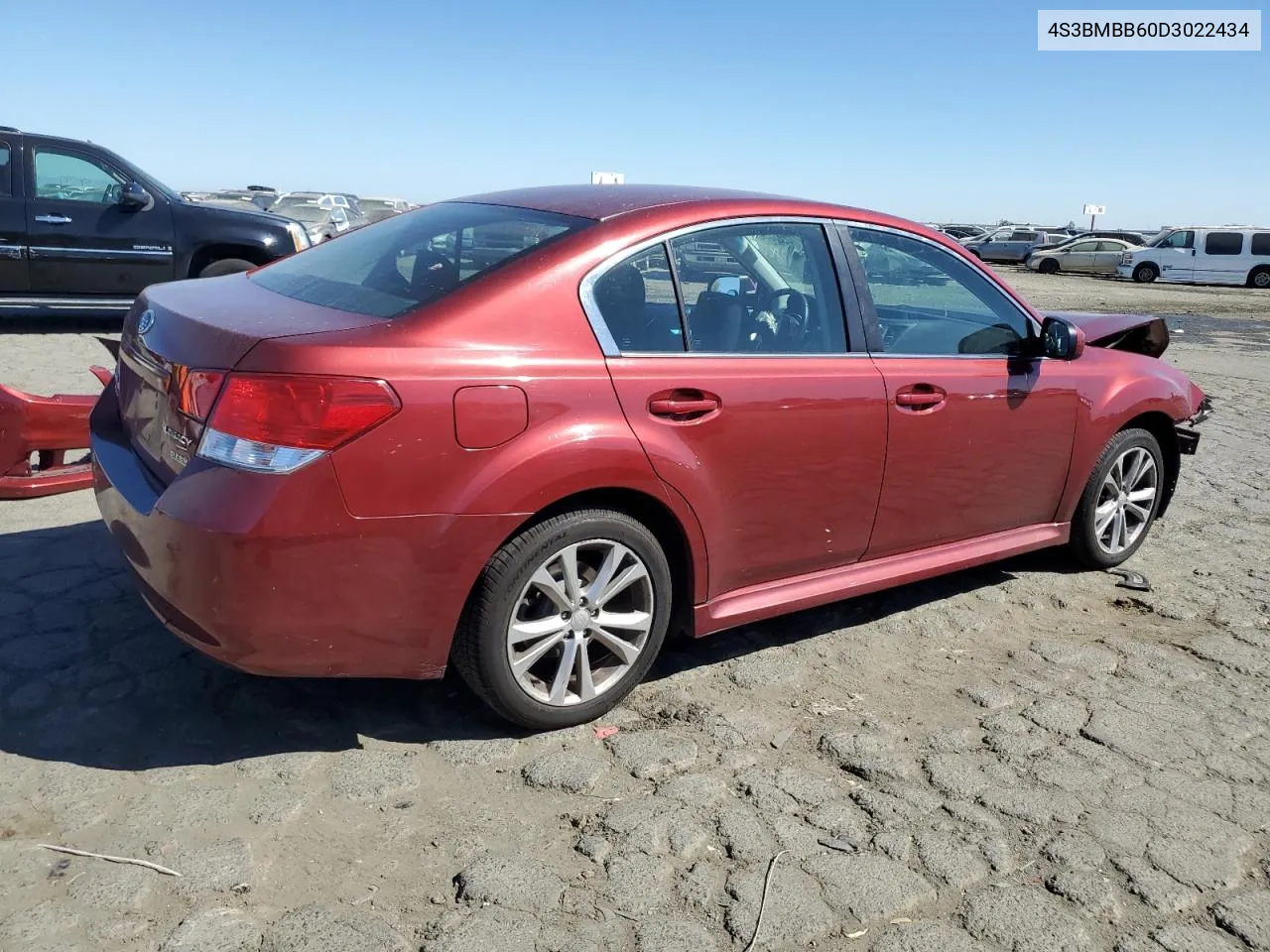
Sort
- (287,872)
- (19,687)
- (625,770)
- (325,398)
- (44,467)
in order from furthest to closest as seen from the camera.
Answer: (44,467) → (19,687) → (625,770) → (325,398) → (287,872)

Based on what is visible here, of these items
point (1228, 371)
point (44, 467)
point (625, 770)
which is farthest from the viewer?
point (1228, 371)

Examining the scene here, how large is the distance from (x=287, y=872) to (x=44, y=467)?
351cm

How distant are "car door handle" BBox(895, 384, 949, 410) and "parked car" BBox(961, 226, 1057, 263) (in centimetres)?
4536

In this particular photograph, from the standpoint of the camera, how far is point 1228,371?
13086 millimetres

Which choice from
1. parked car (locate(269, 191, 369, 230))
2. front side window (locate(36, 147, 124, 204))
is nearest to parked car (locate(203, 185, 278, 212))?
parked car (locate(269, 191, 369, 230))

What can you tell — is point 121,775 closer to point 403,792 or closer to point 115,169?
point 403,792

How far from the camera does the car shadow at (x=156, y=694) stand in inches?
129

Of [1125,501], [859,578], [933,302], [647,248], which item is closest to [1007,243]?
[1125,501]

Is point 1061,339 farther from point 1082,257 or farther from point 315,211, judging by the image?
point 1082,257

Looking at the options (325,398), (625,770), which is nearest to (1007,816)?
(625,770)

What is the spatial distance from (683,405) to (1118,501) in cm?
282

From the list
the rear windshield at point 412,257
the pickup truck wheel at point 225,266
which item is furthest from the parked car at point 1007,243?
the rear windshield at point 412,257

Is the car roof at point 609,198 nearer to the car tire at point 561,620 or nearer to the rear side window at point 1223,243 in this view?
the car tire at point 561,620

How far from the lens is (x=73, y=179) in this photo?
36.2 ft
